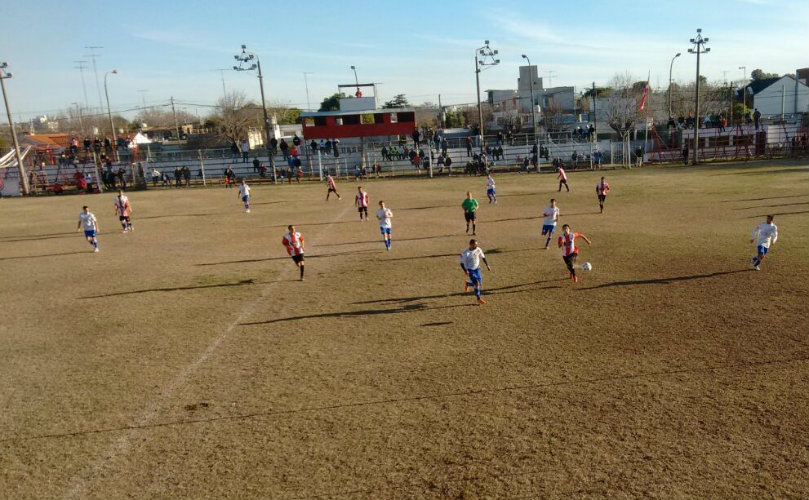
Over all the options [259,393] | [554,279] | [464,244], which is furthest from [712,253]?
[259,393]

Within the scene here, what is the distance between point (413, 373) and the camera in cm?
996

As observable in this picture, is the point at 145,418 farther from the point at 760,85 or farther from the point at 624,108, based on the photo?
the point at 760,85

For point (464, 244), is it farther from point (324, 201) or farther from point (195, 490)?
point (324, 201)

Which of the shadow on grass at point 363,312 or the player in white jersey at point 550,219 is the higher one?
the player in white jersey at point 550,219

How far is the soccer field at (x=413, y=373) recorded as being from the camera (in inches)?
279

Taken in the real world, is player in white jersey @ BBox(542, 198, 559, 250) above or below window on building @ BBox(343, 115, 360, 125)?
below

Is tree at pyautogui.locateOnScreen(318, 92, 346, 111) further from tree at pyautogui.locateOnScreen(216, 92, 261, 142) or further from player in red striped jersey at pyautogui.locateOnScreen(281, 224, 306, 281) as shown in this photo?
player in red striped jersey at pyautogui.locateOnScreen(281, 224, 306, 281)

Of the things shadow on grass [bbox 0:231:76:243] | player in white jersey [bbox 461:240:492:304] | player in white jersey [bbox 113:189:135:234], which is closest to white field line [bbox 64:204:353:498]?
player in white jersey [bbox 461:240:492:304]

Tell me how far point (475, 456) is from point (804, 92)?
98823 mm

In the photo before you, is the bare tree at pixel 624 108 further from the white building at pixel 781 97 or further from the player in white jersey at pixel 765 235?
the player in white jersey at pixel 765 235

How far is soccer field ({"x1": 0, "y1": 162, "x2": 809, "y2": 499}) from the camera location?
708 centimetres

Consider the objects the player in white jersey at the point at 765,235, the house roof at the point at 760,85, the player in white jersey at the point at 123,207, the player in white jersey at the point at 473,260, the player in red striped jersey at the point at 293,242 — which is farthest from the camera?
the house roof at the point at 760,85

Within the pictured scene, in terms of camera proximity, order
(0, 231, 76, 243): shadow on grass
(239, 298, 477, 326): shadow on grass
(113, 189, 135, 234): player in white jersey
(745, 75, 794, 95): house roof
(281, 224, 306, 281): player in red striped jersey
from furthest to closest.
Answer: (745, 75, 794, 95): house roof < (0, 231, 76, 243): shadow on grass < (113, 189, 135, 234): player in white jersey < (281, 224, 306, 281): player in red striped jersey < (239, 298, 477, 326): shadow on grass

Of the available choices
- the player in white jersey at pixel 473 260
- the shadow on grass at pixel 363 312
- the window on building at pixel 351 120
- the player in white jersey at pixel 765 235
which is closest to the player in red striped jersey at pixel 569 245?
the player in white jersey at pixel 473 260
